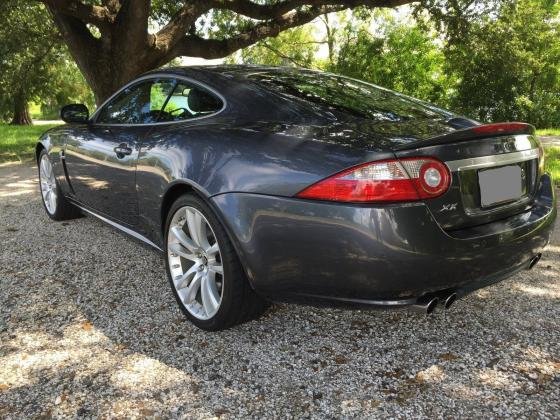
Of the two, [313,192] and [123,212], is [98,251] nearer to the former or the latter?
[123,212]

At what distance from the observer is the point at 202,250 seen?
2.91 metres

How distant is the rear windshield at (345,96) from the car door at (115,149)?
2.70ft

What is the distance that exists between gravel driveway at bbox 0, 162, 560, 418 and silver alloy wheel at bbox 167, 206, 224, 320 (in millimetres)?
170

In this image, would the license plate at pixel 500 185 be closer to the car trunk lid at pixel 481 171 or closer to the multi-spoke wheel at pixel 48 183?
the car trunk lid at pixel 481 171

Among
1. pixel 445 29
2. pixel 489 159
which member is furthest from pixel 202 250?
pixel 445 29

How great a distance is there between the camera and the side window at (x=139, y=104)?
352 cm

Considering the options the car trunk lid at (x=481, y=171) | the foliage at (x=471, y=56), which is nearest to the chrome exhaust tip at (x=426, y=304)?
the car trunk lid at (x=481, y=171)

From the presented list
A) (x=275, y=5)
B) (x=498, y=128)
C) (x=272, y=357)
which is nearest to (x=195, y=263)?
(x=272, y=357)

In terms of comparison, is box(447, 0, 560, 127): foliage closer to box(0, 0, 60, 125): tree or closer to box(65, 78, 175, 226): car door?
box(0, 0, 60, 125): tree

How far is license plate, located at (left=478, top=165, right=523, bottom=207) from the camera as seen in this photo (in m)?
2.38

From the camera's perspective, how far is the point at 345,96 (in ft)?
10.2

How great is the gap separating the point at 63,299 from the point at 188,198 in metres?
1.29

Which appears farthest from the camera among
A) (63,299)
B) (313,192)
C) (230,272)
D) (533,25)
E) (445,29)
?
(533,25)

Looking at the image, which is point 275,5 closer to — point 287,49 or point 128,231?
point 128,231
